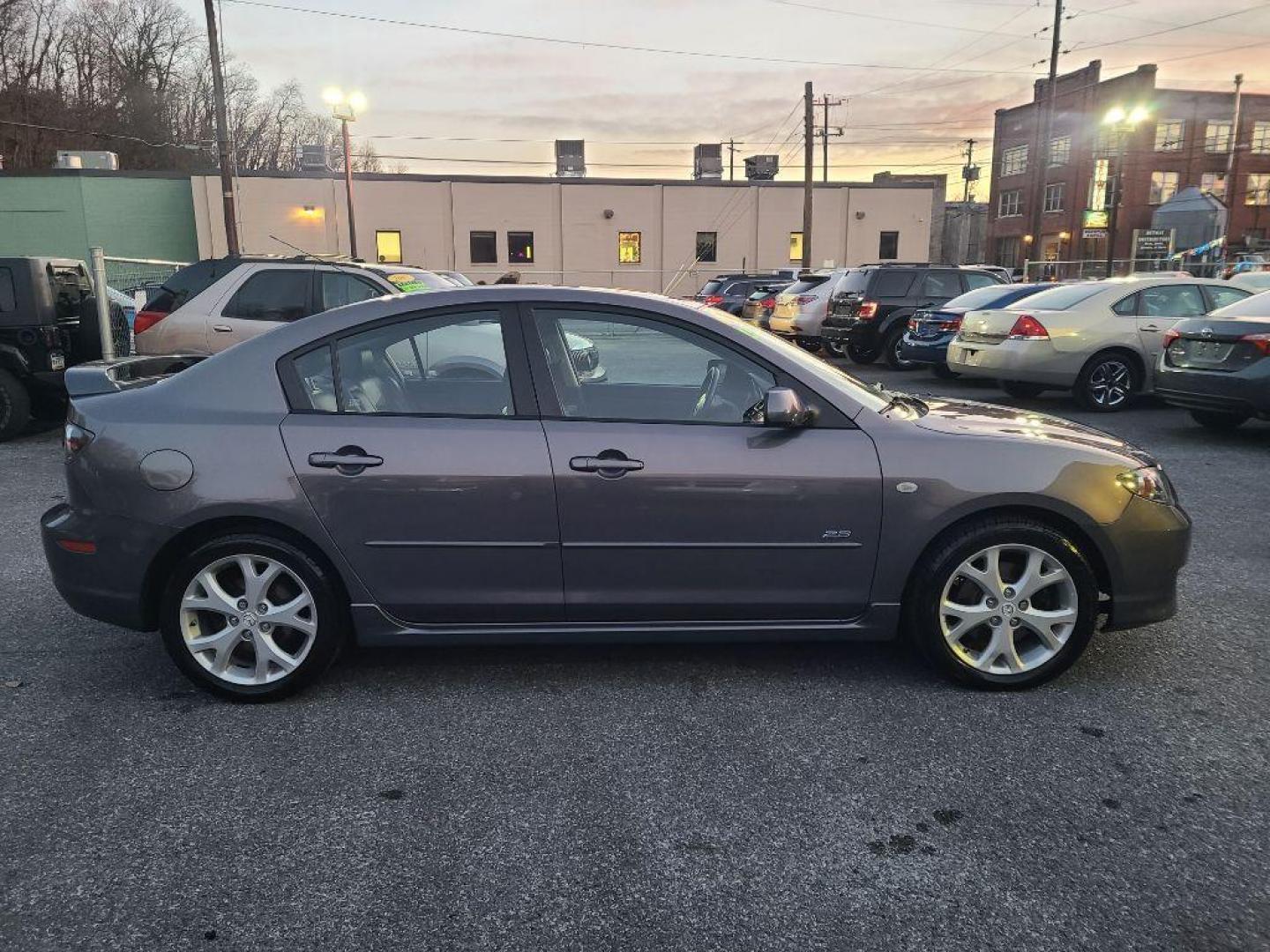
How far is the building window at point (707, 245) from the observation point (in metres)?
39.2

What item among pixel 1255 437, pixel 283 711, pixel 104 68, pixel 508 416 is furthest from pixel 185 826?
pixel 104 68

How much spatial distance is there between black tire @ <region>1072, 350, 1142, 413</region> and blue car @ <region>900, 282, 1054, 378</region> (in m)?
2.66

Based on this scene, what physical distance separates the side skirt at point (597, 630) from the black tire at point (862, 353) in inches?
504

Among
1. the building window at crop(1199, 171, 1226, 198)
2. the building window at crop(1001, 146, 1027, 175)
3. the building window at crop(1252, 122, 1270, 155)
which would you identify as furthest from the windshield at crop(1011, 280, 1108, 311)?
the building window at crop(1252, 122, 1270, 155)

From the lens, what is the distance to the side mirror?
3377 millimetres

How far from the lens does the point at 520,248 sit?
1497 inches

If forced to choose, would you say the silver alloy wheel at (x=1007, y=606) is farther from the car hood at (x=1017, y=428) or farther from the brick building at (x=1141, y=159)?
the brick building at (x=1141, y=159)

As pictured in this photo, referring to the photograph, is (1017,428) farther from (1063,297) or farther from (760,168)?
(760,168)

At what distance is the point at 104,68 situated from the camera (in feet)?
187

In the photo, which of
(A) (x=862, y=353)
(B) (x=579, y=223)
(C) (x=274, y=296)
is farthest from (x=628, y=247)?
(C) (x=274, y=296)

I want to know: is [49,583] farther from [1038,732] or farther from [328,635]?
[1038,732]

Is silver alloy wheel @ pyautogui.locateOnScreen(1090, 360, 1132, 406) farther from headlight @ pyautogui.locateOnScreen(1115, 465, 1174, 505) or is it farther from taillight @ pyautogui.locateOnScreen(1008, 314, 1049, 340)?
headlight @ pyautogui.locateOnScreen(1115, 465, 1174, 505)

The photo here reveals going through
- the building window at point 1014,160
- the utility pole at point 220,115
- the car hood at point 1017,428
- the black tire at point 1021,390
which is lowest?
the black tire at point 1021,390

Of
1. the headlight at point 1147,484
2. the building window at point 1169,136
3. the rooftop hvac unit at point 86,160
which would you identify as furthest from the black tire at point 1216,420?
the building window at point 1169,136
